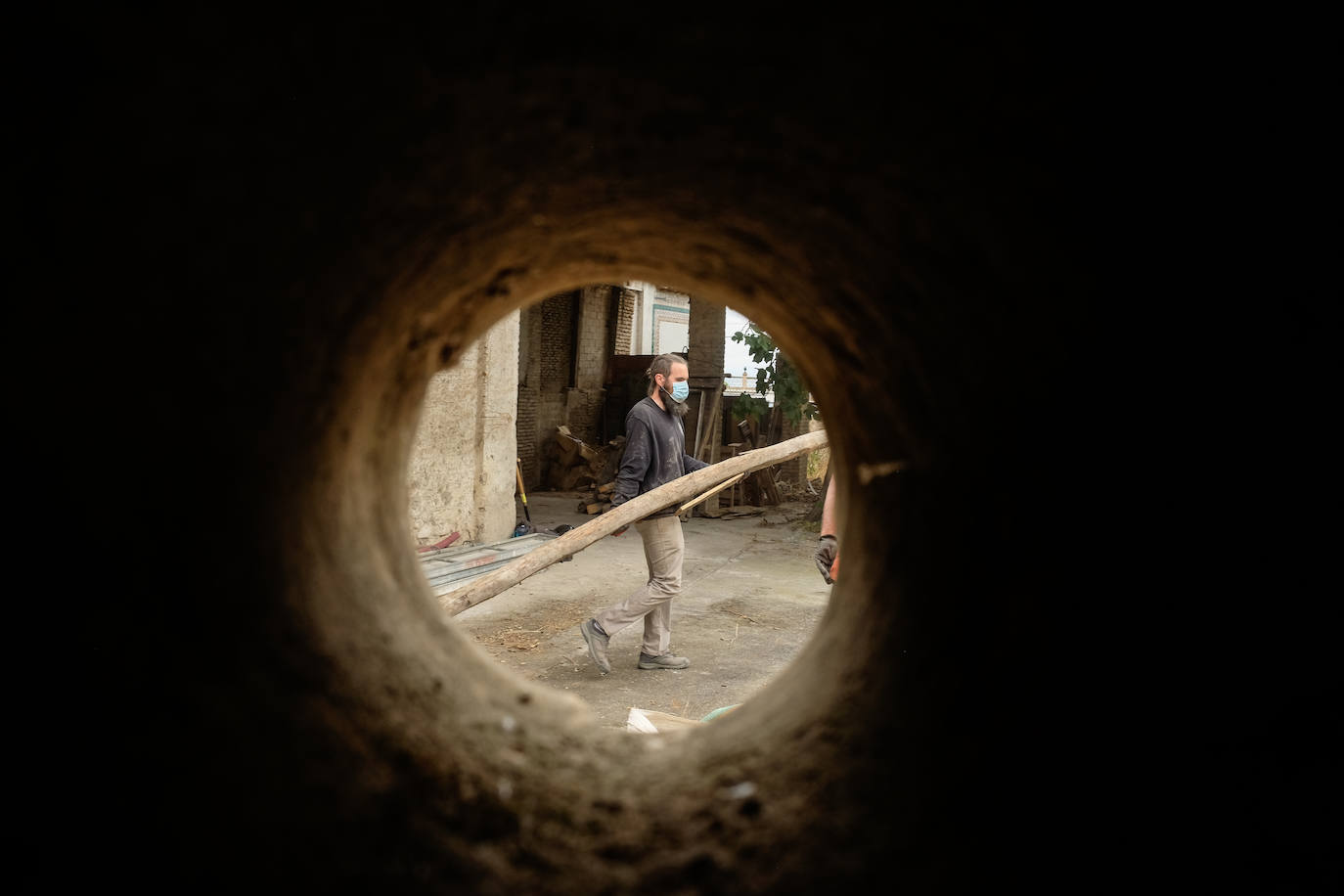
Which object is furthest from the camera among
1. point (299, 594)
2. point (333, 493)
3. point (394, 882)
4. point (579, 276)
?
point (579, 276)

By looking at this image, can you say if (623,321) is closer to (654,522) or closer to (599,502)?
(599,502)

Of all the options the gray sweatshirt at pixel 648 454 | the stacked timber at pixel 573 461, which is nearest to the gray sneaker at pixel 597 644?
the gray sweatshirt at pixel 648 454

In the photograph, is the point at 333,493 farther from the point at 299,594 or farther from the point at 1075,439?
the point at 1075,439

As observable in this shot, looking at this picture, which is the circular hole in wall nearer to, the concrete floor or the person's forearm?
the concrete floor

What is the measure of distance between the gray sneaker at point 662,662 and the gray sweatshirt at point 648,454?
1.03 meters

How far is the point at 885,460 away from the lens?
1775 millimetres

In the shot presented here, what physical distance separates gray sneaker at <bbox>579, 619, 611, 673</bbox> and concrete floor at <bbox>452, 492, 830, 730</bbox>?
0.25ft

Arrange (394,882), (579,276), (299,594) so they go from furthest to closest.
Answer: (579,276)
(299,594)
(394,882)

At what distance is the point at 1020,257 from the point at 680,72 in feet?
1.79

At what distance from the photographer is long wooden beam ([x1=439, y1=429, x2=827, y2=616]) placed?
4727 mm

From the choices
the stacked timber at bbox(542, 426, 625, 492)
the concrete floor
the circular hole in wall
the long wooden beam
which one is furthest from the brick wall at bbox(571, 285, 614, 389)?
the long wooden beam

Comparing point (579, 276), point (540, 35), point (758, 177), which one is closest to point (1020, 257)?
point (758, 177)

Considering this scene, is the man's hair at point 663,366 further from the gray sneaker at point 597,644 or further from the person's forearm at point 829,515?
the gray sneaker at point 597,644

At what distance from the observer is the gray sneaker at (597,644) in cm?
539
